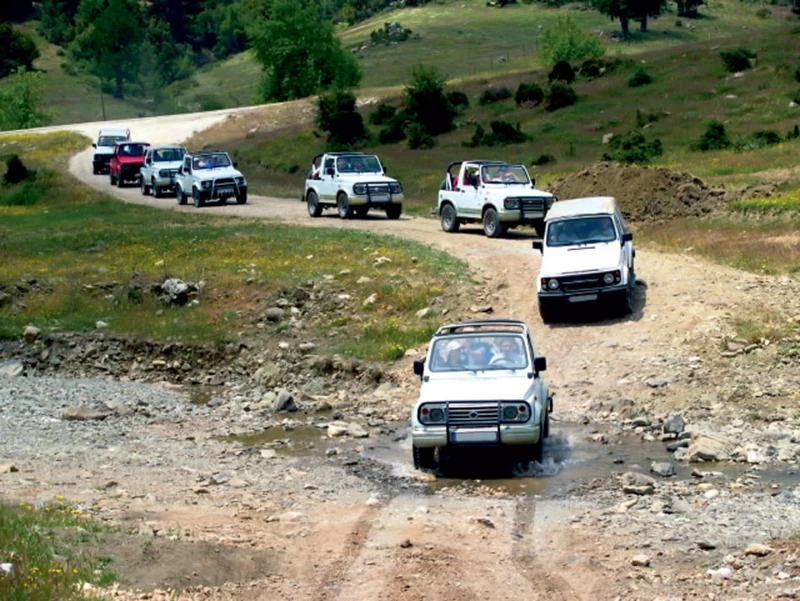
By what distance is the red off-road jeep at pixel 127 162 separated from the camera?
2173 inches

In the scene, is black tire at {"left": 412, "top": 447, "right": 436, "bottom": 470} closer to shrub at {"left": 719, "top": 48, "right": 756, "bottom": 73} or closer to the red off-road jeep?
the red off-road jeep

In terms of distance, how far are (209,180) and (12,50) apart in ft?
304

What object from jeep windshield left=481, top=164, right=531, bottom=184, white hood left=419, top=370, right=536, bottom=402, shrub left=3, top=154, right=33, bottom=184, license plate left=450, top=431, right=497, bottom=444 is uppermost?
jeep windshield left=481, top=164, right=531, bottom=184

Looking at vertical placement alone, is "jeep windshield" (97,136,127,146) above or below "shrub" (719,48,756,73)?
below

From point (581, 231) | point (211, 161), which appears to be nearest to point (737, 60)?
point (211, 161)

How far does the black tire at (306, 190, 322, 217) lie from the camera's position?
3984 centimetres

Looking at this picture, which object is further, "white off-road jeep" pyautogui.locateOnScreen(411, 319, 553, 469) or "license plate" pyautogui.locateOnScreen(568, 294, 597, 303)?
"license plate" pyautogui.locateOnScreen(568, 294, 597, 303)

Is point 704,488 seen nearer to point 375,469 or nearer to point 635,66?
point 375,469

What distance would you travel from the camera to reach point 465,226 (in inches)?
1454

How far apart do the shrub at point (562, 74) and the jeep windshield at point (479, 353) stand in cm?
5186

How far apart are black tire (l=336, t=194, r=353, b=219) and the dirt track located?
602 inches

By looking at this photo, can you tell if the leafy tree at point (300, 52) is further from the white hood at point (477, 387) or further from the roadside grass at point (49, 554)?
the roadside grass at point (49, 554)

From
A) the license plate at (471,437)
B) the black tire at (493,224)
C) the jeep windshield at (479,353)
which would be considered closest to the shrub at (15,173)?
the black tire at (493,224)

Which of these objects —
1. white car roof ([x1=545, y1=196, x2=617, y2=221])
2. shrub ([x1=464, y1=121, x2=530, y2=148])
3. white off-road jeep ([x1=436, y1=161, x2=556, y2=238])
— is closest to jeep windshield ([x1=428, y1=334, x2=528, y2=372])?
white car roof ([x1=545, y1=196, x2=617, y2=221])
